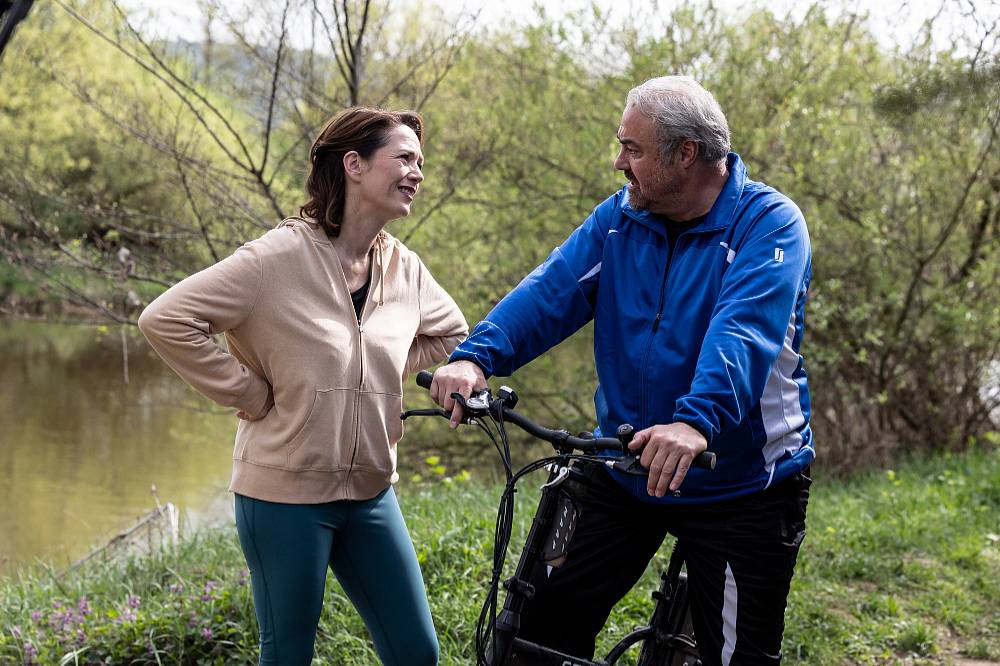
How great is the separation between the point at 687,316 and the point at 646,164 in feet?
1.29

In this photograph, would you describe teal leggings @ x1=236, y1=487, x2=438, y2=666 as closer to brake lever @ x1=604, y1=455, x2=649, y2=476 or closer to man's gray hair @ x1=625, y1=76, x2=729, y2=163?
brake lever @ x1=604, y1=455, x2=649, y2=476

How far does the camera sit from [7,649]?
167 inches

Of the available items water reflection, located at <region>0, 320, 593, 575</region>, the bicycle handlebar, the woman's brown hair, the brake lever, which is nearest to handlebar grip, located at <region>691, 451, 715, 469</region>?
the bicycle handlebar

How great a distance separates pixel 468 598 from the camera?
4.47 m

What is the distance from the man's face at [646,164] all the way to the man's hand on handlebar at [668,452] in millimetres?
697

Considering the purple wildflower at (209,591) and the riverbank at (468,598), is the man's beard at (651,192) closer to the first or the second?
the riverbank at (468,598)

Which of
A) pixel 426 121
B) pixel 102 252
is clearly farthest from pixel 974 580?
pixel 102 252

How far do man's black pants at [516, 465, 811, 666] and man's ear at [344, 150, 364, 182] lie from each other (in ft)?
3.65

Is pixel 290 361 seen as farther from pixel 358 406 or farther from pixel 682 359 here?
pixel 682 359

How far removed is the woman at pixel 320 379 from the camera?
2.86 metres

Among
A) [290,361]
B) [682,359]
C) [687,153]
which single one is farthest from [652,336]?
[290,361]

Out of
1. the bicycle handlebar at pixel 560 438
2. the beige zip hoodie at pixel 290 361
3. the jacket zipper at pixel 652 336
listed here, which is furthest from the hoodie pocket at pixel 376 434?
the jacket zipper at pixel 652 336

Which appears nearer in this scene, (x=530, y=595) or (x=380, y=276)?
(x=530, y=595)

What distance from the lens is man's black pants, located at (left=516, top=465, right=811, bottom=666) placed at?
259 centimetres
